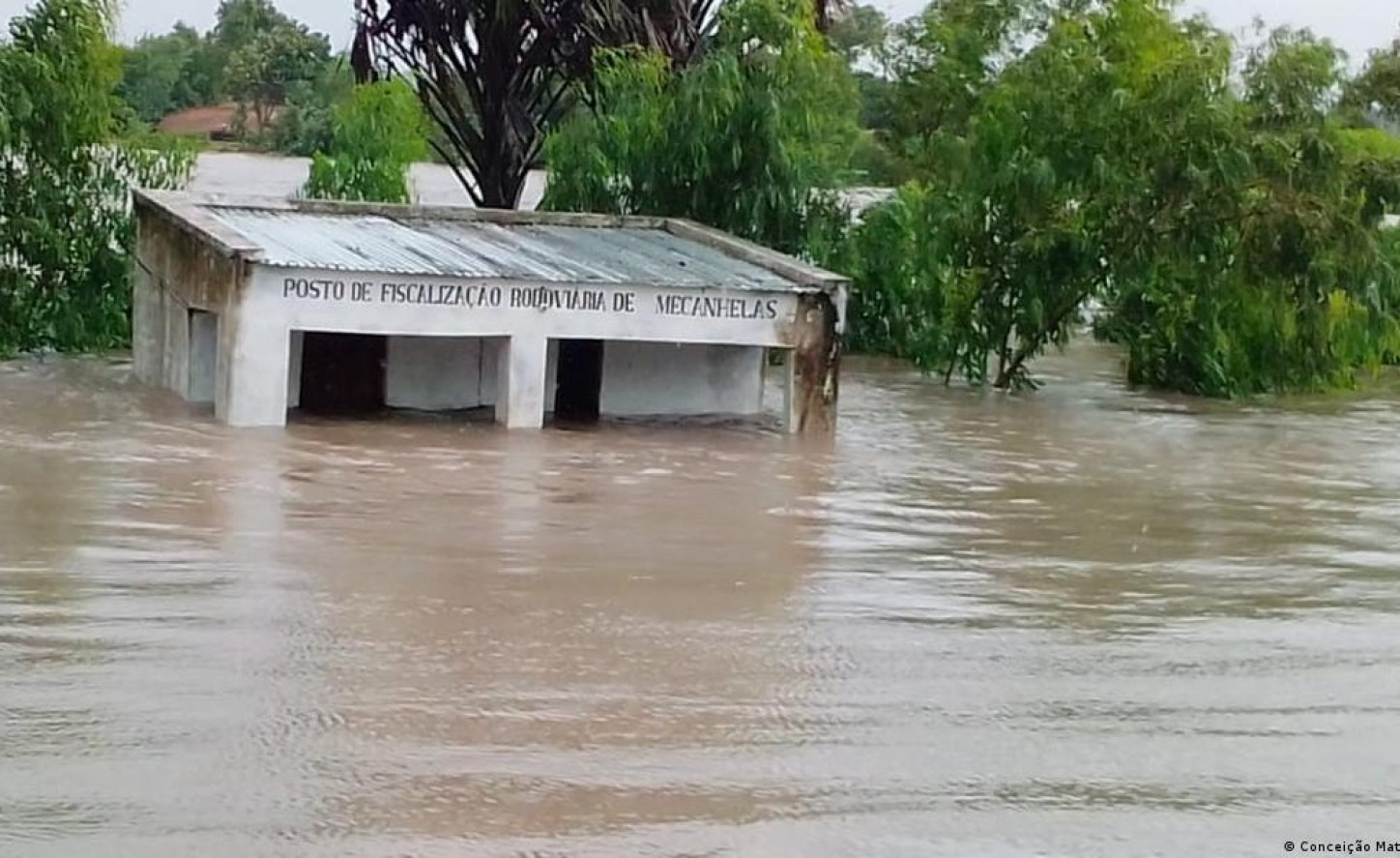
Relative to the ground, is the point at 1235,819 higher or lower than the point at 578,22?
lower

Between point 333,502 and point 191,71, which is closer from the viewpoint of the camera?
point 333,502

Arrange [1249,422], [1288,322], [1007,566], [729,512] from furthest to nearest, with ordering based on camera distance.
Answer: [1288,322], [1249,422], [729,512], [1007,566]

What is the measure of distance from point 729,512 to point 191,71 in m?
46.9

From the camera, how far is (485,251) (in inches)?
843

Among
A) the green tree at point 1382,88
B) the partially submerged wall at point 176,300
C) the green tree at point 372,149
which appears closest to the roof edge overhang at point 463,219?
the partially submerged wall at point 176,300

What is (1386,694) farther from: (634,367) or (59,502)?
(634,367)

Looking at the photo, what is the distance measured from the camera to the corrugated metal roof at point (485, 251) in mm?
20156

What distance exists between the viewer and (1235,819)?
8000 millimetres

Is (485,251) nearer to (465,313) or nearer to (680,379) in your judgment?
(465,313)

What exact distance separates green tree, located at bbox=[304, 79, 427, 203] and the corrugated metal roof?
7035 mm

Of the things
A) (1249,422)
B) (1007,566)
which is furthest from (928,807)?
(1249,422)

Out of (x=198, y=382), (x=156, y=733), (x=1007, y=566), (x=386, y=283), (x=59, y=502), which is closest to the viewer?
(x=156, y=733)

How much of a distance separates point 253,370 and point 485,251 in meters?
2.91

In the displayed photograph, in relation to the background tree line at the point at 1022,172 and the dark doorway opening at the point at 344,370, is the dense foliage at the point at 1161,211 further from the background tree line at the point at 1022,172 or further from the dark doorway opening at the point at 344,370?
the dark doorway opening at the point at 344,370
